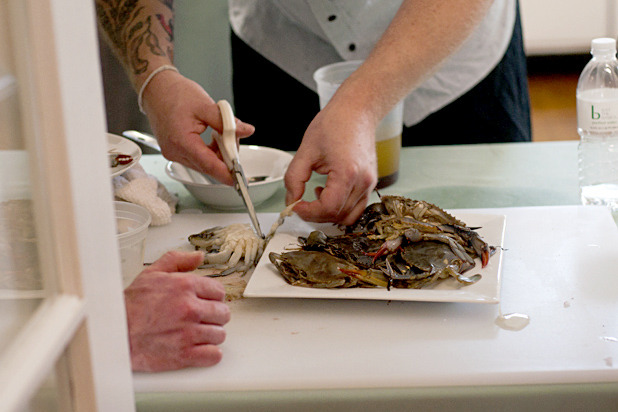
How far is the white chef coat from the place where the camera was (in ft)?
5.38

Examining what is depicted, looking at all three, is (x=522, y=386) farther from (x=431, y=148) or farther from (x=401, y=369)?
(x=431, y=148)

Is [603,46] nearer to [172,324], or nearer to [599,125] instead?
[599,125]

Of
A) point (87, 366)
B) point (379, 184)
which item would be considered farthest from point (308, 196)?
point (87, 366)

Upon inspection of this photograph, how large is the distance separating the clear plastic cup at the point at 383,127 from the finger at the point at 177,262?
1.90ft

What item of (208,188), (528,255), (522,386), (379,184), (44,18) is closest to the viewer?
(44,18)

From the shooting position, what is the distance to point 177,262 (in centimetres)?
90

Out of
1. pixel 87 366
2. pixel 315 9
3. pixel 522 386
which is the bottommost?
pixel 522 386

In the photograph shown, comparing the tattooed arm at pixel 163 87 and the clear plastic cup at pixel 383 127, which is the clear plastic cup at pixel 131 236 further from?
the clear plastic cup at pixel 383 127

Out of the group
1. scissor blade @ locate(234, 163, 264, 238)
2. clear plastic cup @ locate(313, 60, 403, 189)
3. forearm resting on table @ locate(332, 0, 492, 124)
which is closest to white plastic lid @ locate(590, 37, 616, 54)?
forearm resting on table @ locate(332, 0, 492, 124)

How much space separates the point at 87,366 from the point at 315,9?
1.23m

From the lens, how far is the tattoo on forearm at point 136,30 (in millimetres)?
1463

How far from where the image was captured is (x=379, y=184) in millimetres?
1433

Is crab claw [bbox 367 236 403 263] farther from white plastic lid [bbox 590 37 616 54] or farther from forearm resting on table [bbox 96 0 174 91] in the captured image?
forearm resting on table [bbox 96 0 174 91]

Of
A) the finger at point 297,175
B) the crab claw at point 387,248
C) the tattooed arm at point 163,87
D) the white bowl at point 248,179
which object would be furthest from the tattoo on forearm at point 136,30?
the crab claw at point 387,248
